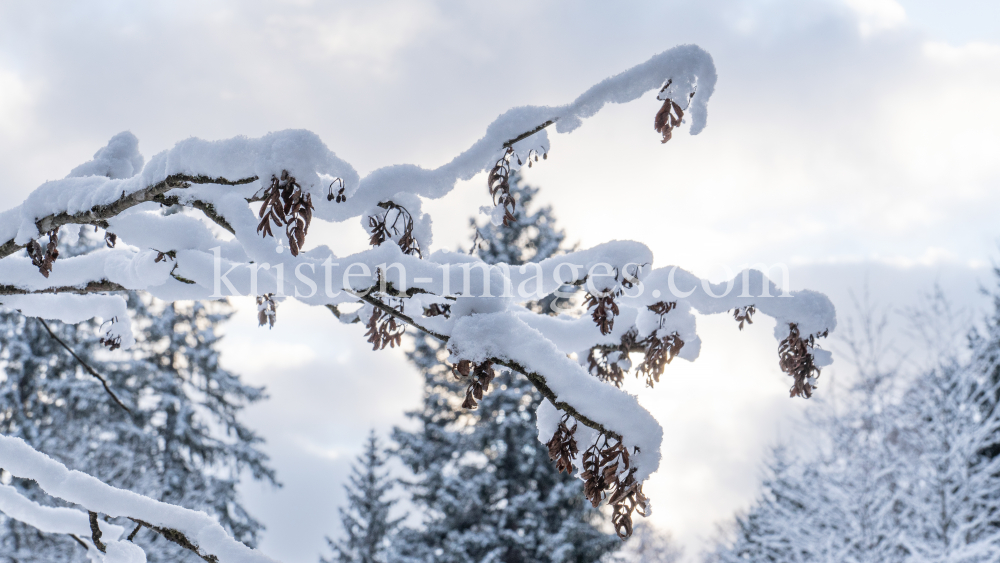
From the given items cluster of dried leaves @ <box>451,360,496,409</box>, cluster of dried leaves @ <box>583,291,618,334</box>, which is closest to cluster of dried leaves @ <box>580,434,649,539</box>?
cluster of dried leaves @ <box>451,360,496,409</box>

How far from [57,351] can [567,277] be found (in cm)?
1674

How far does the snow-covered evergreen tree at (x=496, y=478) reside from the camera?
43.5ft

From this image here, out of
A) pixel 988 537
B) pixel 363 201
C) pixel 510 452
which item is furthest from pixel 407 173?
pixel 510 452

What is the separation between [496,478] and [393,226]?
12866mm

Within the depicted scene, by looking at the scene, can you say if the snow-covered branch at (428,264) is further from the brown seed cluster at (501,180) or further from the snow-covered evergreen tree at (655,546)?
the snow-covered evergreen tree at (655,546)

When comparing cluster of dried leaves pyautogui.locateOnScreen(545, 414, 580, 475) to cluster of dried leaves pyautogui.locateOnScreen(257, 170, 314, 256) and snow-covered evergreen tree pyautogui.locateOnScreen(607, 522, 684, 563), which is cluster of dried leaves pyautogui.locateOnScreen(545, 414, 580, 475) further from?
snow-covered evergreen tree pyautogui.locateOnScreen(607, 522, 684, 563)

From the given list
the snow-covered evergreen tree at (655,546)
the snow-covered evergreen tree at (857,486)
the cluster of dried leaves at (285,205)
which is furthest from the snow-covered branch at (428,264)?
the snow-covered evergreen tree at (655,546)

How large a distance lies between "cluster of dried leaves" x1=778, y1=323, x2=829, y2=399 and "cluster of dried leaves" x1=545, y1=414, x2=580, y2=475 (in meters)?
1.32

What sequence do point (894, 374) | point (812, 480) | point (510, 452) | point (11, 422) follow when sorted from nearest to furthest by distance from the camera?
point (894, 374)
point (812, 480)
point (11, 422)
point (510, 452)

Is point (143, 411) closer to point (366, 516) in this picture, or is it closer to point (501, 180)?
point (366, 516)

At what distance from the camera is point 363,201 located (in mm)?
2053

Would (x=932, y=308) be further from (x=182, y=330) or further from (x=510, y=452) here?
(x=182, y=330)

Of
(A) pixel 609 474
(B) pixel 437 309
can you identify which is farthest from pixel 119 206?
(A) pixel 609 474

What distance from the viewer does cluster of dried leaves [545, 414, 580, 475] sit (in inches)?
71.8
